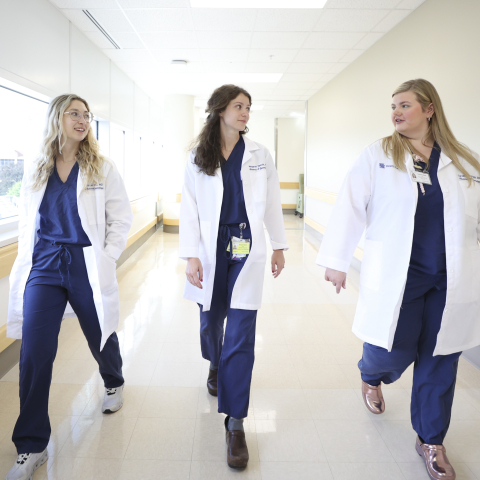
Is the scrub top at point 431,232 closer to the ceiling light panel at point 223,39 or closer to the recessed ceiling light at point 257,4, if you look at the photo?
the recessed ceiling light at point 257,4

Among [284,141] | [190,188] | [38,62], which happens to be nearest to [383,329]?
[190,188]

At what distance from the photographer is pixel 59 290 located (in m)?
1.95

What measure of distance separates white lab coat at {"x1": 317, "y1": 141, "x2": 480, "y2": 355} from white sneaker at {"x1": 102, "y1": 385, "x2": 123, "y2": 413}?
131 centimetres

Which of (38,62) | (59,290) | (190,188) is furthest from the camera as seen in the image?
(38,62)

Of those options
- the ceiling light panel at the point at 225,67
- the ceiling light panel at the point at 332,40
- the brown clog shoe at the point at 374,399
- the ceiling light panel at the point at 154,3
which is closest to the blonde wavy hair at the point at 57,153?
the brown clog shoe at the point at 374,399

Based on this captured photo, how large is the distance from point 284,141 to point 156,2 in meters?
9.46

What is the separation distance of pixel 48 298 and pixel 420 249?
62.4 inches

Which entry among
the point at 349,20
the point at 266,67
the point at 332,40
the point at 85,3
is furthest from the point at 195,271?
the point at 266,67

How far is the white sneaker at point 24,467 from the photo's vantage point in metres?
1.77

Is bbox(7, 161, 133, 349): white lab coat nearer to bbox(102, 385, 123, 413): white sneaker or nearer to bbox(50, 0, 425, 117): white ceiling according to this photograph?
bbox(102, 385, 123, 413): white sneaker

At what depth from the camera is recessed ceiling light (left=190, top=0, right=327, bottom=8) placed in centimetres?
404

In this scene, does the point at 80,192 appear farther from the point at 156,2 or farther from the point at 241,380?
the point at 156,2

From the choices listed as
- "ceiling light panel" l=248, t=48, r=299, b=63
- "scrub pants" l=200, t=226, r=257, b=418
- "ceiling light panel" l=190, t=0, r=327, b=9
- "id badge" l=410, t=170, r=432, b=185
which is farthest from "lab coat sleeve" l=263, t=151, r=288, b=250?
"ceiling light panel" l=248, t=48, r=299, b=63

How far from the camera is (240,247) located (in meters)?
2.04
